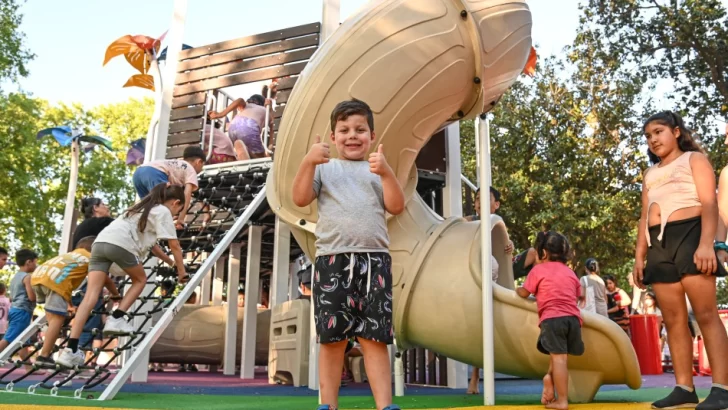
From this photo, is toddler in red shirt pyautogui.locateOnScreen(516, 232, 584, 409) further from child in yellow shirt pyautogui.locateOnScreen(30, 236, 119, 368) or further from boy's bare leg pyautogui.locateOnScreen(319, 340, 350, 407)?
child in yellow shirt pyautogui.locateOnScreen(30, 236, 119, 368)

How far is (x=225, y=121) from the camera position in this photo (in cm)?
954

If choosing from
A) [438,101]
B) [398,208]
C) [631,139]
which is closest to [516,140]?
[631,139]

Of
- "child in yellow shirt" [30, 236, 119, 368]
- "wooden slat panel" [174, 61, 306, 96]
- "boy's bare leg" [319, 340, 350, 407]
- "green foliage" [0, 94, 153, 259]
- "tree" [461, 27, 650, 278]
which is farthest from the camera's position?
"green foliage" [0, 94, 153, 259]

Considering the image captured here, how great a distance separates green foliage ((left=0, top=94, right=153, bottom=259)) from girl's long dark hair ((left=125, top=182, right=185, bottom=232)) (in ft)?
66.8

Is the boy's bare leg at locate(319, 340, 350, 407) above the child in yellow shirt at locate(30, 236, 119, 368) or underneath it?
underneath

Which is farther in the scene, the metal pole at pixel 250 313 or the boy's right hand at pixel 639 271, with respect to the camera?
the metal pole at pixel 250 313

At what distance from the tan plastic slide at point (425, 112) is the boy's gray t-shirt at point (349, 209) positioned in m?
1.83

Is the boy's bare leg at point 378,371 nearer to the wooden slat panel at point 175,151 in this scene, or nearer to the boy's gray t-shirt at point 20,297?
the wooden slat panel at point 175,151

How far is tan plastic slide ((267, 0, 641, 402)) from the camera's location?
180 inches

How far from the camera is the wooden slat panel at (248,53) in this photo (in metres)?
8.29

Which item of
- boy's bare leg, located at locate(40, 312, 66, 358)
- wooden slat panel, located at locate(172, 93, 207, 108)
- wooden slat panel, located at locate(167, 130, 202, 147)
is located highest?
wooden slat panel, located at locate(172, 93, 207, 108)

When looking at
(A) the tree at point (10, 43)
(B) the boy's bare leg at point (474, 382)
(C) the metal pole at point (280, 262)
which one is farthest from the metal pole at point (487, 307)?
(A) the tree at point (10, 43)

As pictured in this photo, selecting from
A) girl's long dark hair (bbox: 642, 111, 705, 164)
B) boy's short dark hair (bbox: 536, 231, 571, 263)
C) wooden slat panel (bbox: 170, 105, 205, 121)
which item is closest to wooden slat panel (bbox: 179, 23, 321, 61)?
wooden slat panel (bbox: 170, 105, 205, 121)

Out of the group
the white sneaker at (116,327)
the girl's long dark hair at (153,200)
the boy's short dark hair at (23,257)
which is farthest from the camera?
the boy's short dark hair at (23,257)
